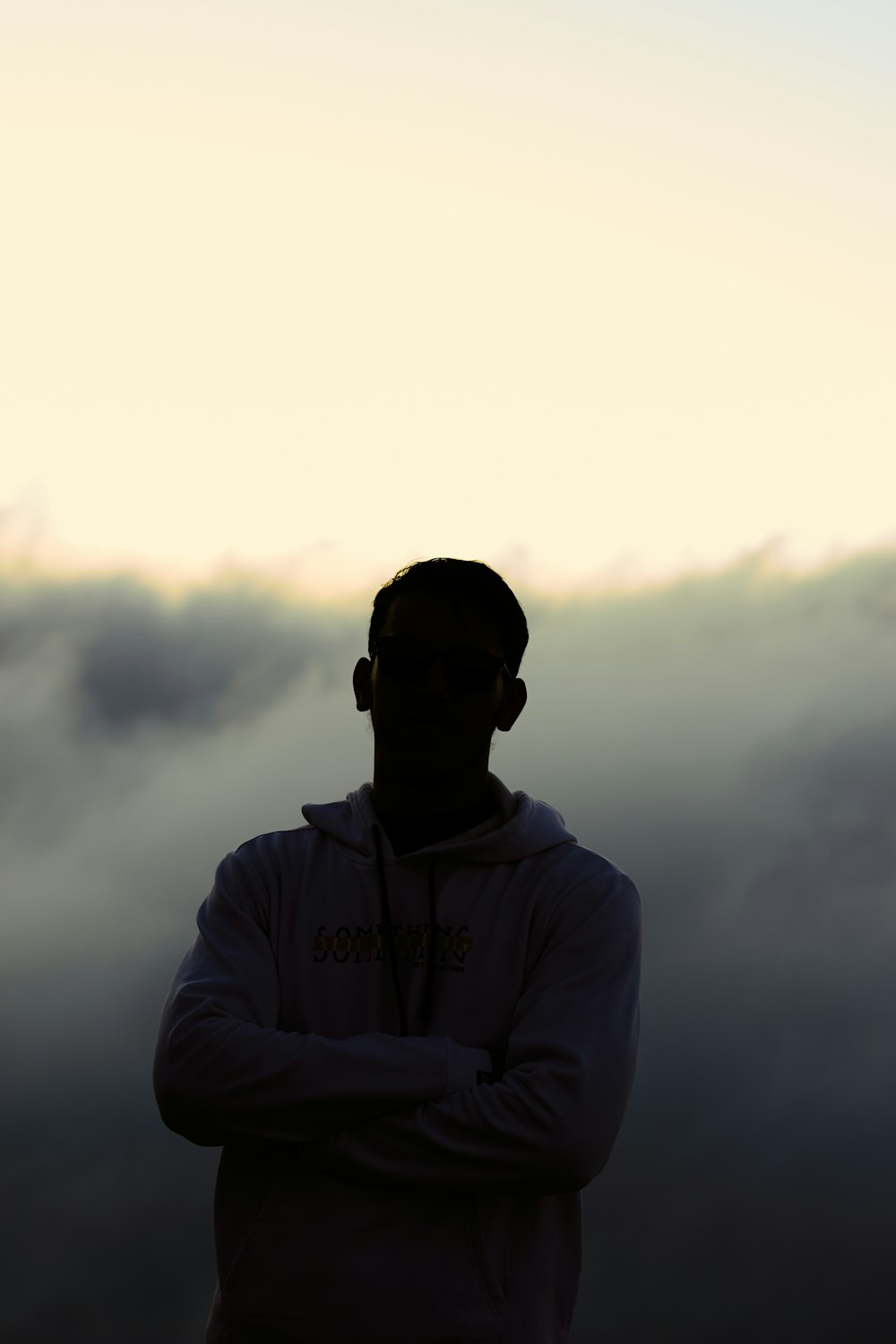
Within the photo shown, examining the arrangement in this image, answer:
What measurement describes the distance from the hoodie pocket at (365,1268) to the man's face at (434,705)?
1273 mm

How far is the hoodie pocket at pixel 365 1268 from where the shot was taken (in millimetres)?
3354

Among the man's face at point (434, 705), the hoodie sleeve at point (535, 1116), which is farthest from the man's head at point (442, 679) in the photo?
the hoodie sleeve at point (535, 1116)

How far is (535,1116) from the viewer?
3.48 m

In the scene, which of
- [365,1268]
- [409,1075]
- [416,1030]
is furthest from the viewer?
[416,1030]

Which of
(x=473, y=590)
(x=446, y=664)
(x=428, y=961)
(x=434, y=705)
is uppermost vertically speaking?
(x=473, y=590)

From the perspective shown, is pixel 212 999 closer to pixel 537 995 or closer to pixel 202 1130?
pixel 202 1130

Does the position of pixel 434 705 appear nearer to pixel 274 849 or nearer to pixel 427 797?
pixel 427 797

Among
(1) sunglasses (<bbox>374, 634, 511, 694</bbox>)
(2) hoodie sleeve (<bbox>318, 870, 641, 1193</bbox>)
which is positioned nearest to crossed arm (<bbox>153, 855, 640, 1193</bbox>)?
(2) hoodie sleeve (<bbox>318, 870, 641, 1193</bbox>)

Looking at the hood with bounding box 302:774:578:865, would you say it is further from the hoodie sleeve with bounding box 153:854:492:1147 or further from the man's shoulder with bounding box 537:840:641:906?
the hoodie sleeve with bounding box 153:854:492:1147

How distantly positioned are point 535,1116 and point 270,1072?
2.59 feet

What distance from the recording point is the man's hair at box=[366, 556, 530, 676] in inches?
157

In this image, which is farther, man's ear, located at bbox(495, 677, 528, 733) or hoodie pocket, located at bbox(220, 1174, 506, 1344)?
man's ear, located at bbox(495, 677, 528, 733)

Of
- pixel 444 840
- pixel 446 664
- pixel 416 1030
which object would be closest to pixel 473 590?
pixel 446 664

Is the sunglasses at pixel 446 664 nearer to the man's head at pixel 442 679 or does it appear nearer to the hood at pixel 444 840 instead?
the man's head at pixel 442 679
